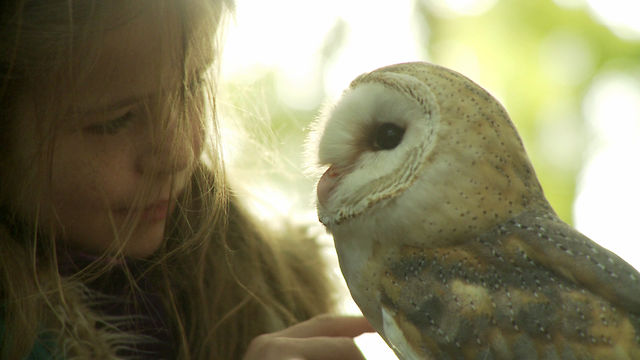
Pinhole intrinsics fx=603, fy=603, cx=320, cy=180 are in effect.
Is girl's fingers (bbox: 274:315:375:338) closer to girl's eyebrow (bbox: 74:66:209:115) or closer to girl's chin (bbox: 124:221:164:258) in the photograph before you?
girl's chin (bbox: 124:221:164:258)

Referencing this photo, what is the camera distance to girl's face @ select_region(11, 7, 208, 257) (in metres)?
0.73

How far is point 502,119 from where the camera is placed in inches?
26.1

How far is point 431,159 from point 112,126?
40 cm

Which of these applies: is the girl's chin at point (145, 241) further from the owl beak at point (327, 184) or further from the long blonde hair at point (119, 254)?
the owl beak at point (327, 184)

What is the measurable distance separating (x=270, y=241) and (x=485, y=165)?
1.77ft

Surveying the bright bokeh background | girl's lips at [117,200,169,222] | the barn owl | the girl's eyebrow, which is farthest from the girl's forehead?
the bright bokeh background

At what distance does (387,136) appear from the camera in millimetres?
693

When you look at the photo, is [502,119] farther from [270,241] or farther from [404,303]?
[270,241]

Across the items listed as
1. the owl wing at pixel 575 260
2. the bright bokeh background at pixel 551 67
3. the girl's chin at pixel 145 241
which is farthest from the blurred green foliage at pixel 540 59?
the owl wing at pixel 575 260

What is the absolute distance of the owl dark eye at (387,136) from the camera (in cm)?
68

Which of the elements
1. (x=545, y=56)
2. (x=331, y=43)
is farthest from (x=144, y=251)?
(x=545, y=56)

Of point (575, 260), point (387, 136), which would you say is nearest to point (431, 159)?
point (387, 136)

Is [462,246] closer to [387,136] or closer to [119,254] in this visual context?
[387,136]

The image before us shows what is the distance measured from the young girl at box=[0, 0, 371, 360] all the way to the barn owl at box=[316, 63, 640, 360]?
0.17 m
